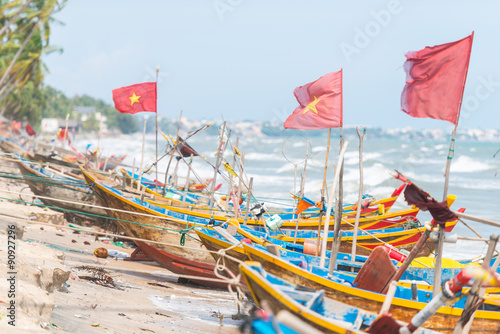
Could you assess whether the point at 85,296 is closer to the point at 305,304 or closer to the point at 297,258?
the point at 297,258

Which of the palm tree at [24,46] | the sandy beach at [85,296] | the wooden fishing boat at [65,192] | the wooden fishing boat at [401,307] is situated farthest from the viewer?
the palm tree at [24,46]

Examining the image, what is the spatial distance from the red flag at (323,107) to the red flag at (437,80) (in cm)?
139

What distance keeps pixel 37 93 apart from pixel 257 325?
58.9m

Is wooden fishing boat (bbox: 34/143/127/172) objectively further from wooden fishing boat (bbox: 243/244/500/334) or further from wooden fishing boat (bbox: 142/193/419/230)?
wooden fishing boat (bbox: 243/244/500/334)

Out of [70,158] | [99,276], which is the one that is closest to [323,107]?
[99,276]

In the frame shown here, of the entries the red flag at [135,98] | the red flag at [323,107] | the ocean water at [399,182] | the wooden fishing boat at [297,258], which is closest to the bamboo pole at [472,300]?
the wooden fishing boat at [297,258]

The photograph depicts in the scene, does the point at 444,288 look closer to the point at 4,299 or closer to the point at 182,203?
the point at 4,299

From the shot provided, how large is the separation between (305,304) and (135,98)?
30.3ft

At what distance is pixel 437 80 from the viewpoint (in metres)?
7.42

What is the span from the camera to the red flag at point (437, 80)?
7285mm

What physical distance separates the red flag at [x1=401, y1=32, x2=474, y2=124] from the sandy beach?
→ 13.0 ft

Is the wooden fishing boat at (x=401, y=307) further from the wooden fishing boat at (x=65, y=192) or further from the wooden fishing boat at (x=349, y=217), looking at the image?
the wooden fishing boat at (x=65, y=192)

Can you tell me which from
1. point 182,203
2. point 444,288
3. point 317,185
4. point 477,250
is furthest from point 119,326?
point 317,185

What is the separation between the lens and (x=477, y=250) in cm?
1852
